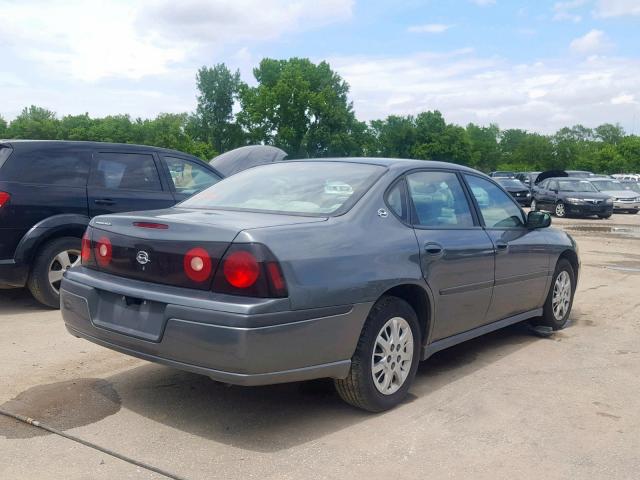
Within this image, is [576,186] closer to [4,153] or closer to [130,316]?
[4,153]

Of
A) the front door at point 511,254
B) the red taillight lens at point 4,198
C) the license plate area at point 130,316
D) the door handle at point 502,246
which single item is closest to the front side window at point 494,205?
the front door at point 511,254

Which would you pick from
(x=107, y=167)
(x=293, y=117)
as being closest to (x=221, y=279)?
(x=107, y=167)


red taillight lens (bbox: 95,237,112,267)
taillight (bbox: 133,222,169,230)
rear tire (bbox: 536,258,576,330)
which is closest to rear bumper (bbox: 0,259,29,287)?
red taillight lens (bbox: 95,237,112,267)

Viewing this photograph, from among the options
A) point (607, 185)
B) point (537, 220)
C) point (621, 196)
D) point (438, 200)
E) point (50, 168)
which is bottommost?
point (621, 196)

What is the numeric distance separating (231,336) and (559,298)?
12.8ft

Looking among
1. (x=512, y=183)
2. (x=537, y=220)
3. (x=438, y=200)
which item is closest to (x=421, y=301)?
(x=438, y=200)

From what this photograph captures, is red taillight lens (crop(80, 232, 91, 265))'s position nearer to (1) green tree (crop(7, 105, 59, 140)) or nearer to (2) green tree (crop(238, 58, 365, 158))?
(2) green tree (crop(238, 58, 365, 158))

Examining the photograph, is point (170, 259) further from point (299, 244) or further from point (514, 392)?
point (514, 392)

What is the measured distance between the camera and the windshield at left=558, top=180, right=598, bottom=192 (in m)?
23.9

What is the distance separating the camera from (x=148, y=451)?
3.44 metres

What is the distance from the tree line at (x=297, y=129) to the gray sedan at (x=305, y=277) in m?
63.6

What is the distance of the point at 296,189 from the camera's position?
444 cm

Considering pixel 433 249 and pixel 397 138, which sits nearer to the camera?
pixel 433 249

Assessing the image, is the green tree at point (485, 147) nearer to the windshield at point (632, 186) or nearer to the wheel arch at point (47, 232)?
the windshield at point (632, 186)
